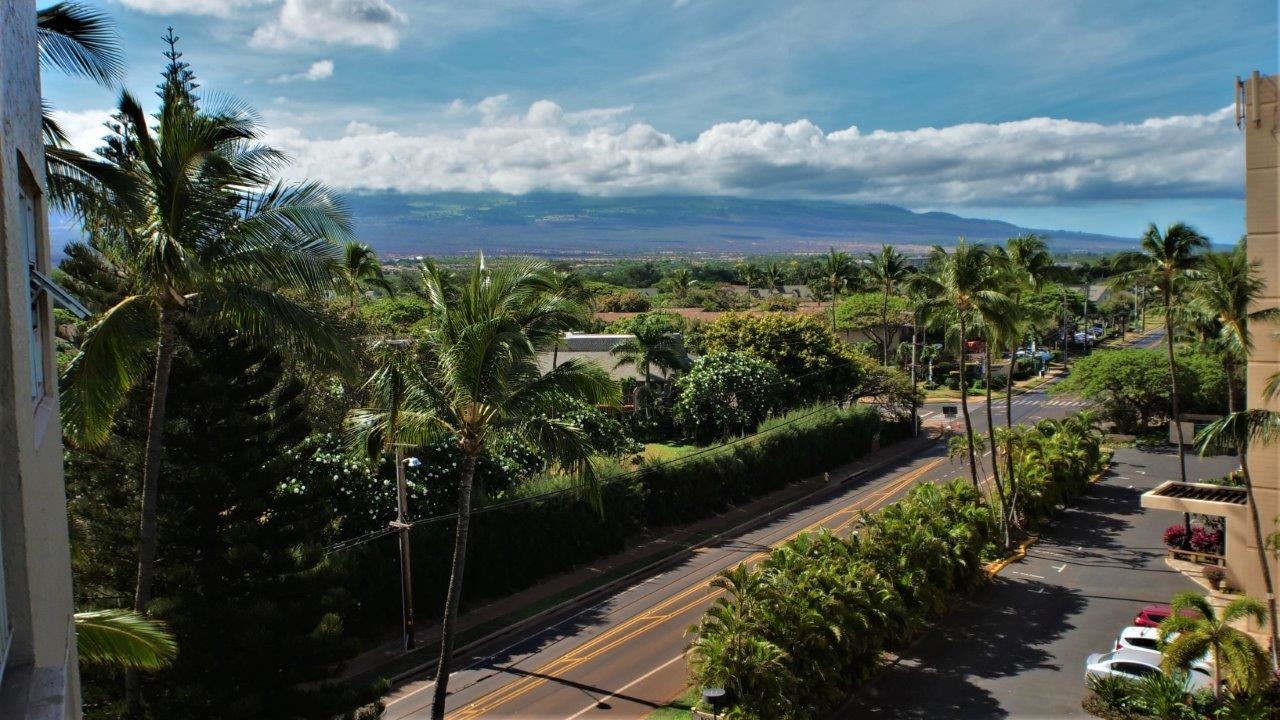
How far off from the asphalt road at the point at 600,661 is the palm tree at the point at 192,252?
7444 mm

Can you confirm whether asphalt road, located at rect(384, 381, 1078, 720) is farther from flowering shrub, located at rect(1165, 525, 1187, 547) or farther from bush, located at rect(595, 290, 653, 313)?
bush, located at rect(595, 290, 653, 313)

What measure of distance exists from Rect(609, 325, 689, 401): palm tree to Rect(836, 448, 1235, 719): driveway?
20.3 m

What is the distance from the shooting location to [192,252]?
11992 millimetres

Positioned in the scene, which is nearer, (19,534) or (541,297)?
(19,534)

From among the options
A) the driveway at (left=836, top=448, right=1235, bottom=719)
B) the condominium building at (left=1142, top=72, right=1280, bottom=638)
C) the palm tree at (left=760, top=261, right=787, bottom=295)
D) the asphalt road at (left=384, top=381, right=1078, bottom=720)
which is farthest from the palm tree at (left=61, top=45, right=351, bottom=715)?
the palm tree at (left=760, top=261, right=787, bottom=295)

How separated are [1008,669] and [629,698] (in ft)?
27.5

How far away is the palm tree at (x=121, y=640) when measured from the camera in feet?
23.1

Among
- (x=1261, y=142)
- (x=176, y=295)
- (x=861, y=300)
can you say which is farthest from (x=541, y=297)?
(x=861, y=300)

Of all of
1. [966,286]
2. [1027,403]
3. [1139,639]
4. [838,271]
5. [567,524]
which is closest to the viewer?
[1139,639]

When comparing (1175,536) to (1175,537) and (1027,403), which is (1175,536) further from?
(1027,403)

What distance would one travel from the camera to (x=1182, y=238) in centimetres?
→ 3284

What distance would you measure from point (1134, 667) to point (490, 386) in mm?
14419

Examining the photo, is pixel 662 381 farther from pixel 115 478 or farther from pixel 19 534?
pixel 19 534

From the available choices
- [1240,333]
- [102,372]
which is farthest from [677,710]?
[1240,333]
